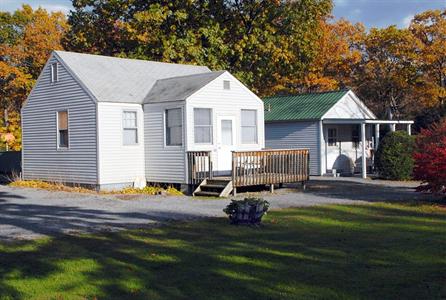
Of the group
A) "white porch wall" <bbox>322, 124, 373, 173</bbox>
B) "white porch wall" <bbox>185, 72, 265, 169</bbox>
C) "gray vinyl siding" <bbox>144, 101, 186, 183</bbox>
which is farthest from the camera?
"white porch wall" <bbox>322, 124, 373, 173</bbox>

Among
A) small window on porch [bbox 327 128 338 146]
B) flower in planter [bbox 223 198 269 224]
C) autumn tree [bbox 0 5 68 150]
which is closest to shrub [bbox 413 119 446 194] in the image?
flower in planter [bbox 223 198 269 224]

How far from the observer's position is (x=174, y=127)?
21.5 m

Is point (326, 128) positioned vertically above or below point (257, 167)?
above

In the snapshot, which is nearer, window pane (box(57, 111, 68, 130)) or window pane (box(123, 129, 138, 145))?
window pane (box(123, 129, 138, 145))

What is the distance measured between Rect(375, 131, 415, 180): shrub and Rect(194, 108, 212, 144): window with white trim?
9146 millimetres

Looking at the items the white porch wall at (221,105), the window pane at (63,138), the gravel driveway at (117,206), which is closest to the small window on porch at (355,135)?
the gravel driveway at (117,206)

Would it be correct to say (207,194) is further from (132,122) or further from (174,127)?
(132,122)

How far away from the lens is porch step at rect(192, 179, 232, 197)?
64.1ft

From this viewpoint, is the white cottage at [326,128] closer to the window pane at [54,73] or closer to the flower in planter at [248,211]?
the window pane at [54,73]

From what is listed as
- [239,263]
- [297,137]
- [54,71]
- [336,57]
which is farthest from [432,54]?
[239,263]

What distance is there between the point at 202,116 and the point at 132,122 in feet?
9.58

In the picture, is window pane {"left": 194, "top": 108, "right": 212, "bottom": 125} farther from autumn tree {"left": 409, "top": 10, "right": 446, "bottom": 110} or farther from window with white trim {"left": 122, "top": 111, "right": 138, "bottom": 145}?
autumn tree {"left": 409, "top": 10, "right": 446, "bottom": 110}

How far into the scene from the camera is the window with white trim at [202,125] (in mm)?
21281

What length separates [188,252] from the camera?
388 inches
